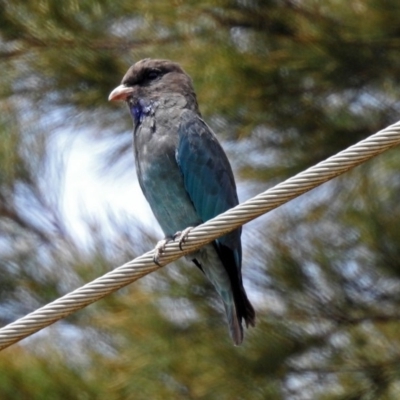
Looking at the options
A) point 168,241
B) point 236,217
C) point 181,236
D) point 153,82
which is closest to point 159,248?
point 181,236

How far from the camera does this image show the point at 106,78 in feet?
16.2

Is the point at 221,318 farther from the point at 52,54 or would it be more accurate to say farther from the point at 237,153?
the point at 52,54

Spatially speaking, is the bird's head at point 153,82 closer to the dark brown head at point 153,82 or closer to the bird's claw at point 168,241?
the dark brown head at point 153,82

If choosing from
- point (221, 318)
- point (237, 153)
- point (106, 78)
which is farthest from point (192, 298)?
point (106, 78)

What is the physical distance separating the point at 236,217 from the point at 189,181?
1.16 meters

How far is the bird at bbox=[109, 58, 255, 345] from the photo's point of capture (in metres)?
4.02

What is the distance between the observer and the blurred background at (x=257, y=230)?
14.9 feet

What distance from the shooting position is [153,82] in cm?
442

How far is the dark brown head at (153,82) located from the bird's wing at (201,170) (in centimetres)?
20

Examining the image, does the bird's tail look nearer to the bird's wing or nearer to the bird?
the bird

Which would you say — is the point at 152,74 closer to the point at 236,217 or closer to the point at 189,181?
the point at 189,181

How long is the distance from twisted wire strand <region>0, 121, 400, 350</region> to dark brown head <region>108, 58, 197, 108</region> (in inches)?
54.5

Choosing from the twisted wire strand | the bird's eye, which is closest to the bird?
the bird's eye

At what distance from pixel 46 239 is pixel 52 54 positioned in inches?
32.5
